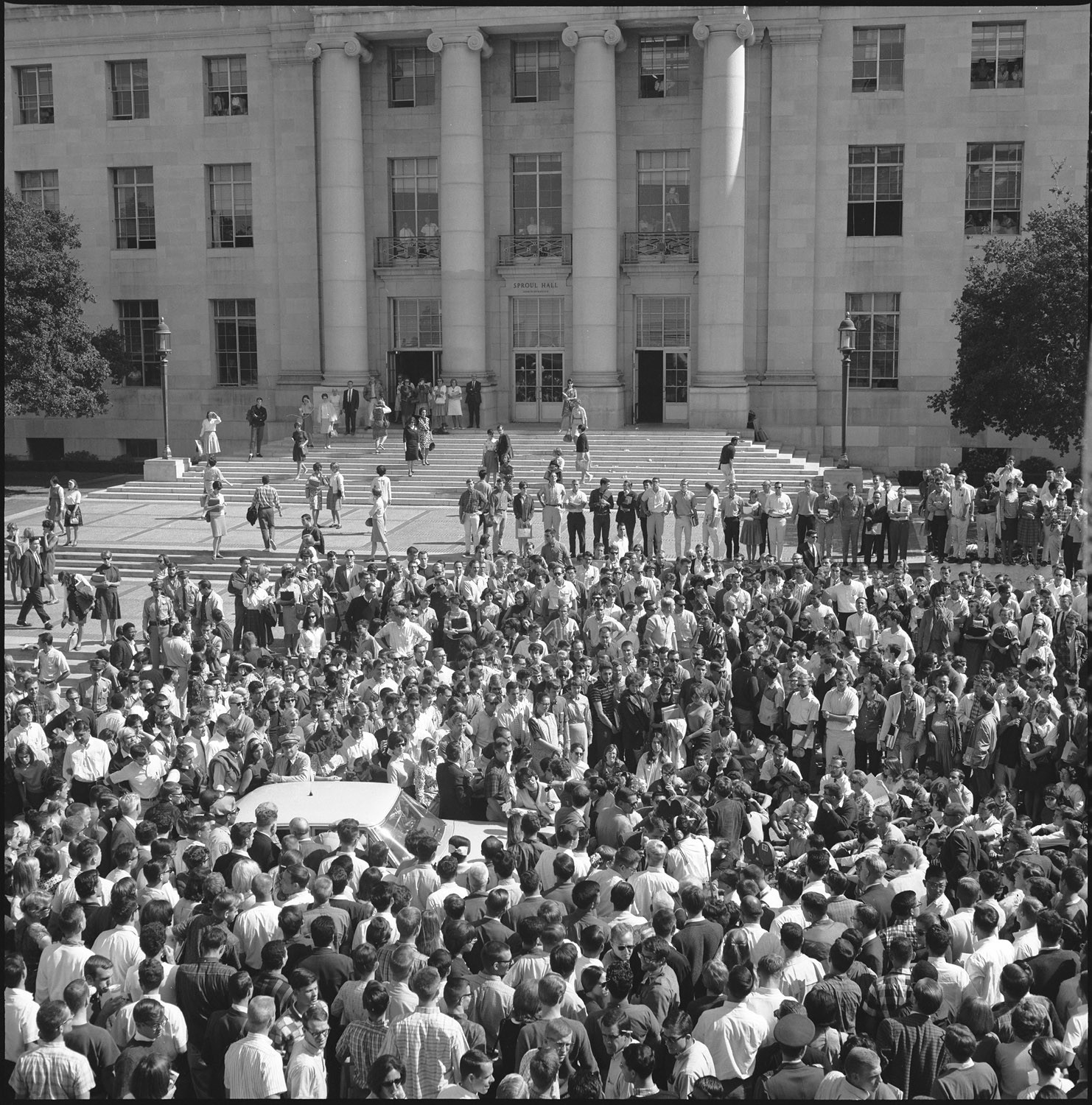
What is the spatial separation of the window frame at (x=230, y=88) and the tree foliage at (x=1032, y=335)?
25.7 metres

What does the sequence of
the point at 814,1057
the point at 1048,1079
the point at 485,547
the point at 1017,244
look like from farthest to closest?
the point at 1017,244, the point at 485,547, the point at 814,1057, the point at 1048,1079

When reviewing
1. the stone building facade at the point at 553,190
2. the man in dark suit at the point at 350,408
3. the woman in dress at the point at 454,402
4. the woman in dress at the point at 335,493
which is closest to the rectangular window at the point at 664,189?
the stone building facade at the point at 553,190

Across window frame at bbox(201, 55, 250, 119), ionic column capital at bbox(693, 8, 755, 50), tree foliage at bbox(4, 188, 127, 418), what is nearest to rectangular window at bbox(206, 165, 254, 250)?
window frame at bbox(201, 55, 250, 119)

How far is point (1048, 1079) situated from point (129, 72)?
4985cm

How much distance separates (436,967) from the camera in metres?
9.02

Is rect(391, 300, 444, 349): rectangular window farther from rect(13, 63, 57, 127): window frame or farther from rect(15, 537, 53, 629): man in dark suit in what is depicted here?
rect(15, 537, 53, 629): man in dark suit

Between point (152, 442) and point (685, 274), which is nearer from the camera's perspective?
point (685, 274)

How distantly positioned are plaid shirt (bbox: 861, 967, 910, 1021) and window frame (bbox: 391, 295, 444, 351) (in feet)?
136

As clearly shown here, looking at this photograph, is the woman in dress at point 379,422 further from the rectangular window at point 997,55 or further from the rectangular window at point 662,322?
the rectangular window at point 997,55

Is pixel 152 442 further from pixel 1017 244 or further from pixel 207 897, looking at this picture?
pixel 207 897

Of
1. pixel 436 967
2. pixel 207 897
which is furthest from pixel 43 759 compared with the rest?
pixel 436 967

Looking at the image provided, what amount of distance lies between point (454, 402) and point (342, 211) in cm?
844

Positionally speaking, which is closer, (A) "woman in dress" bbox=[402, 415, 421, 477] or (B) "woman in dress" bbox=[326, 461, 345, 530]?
(B) "woman in dress" bbox=[326, 461, 345, 530]

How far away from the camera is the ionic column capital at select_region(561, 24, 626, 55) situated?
144 ft
